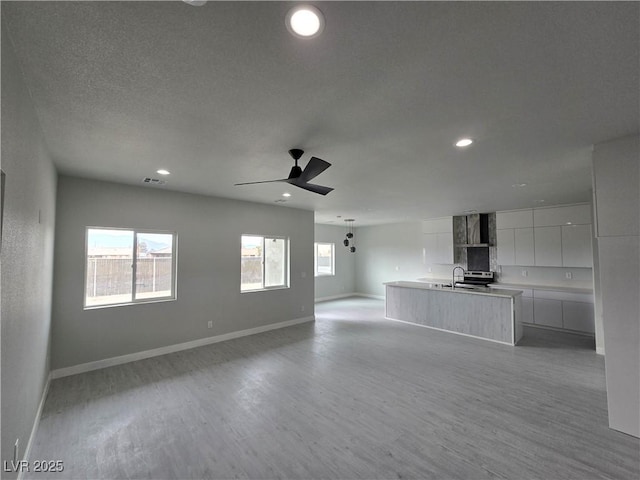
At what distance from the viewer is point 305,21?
1.25m

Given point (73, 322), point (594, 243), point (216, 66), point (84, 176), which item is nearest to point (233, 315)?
point (73, 322)

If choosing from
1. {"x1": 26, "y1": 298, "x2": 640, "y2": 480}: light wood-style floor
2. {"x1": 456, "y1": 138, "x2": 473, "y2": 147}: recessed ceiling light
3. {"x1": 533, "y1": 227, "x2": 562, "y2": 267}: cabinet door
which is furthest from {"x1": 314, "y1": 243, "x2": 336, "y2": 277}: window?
{"x1": 456, "y1": 138, "x2": 473, "y2": 147}: recessed ceiling light

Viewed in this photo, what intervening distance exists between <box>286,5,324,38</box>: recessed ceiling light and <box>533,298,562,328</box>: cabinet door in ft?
22.6

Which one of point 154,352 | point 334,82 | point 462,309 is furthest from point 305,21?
point 462,309

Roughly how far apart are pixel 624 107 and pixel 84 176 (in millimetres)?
5679

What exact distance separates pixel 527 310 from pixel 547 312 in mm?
360

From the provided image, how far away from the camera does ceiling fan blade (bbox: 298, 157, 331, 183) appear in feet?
7.70

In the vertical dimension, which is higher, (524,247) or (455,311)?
(524,247)

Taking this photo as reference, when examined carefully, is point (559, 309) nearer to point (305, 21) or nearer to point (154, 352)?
point (305, 21)

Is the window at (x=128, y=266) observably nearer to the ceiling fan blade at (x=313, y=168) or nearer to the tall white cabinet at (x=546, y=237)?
the ceiling fan blade at (x=313, y=168)

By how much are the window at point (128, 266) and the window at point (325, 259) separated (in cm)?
555

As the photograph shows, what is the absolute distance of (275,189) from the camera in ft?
14.7

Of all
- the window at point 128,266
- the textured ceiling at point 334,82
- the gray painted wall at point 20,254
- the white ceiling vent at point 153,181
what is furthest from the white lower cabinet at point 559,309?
the gray painted wall at point 20,254

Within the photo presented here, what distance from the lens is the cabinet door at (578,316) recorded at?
206 inches
